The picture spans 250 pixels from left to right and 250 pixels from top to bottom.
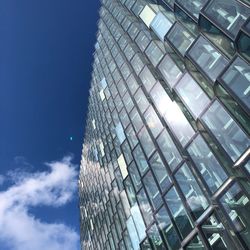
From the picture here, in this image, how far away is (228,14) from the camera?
16.4m

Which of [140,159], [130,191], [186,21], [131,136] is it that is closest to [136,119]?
[131,136]

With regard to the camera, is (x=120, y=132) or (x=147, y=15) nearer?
(x=147, y=15)

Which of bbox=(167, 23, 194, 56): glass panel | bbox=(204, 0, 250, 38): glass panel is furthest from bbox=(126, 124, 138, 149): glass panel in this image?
bbox=(204, 0, 250, 38): glass panel

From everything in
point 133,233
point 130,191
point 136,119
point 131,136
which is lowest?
point 133,233

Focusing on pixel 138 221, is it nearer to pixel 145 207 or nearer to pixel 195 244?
pixel 145 207

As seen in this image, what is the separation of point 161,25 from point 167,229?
15315 millimetres

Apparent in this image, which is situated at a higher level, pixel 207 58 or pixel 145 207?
pixel 207 58

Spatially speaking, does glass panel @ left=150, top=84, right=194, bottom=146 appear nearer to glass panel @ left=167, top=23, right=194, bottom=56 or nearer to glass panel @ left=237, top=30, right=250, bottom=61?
glass panel @ left=167, top=23, right=194, bottom=56

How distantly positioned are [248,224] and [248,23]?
8.69 meters

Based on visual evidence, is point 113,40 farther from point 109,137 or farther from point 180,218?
point 180,218

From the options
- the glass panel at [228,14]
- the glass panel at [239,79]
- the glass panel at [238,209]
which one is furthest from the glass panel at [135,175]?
the glass panel at [228,14]

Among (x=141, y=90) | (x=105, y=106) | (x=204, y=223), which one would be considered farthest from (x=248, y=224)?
(x=105, y=106)

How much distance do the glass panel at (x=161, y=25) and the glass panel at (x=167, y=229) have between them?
42.6 ft

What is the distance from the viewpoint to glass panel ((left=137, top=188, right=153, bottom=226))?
2154 cm
